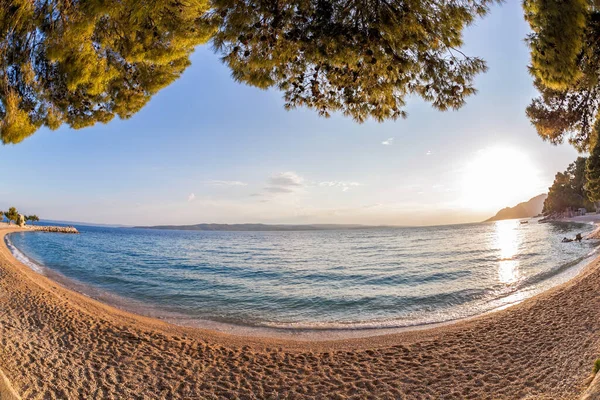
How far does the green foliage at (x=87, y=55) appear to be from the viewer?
4.45 meters

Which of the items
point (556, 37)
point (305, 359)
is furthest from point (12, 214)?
point (556, 37)

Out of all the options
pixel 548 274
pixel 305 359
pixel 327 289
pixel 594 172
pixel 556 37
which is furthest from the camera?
pixel 594 172

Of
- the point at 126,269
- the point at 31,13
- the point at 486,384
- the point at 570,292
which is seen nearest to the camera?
the point at 31,13

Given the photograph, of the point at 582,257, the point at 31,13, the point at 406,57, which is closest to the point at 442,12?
the point at 406,57

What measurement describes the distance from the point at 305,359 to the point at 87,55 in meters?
7.87

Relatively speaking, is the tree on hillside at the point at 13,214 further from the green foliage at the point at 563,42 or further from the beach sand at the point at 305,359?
the green foliage at the point at 563,42

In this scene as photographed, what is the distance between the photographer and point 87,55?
509cm

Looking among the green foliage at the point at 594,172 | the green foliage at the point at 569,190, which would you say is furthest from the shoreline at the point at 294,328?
the green foliage at the point at 569,190

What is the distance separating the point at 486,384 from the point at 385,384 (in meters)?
1.88

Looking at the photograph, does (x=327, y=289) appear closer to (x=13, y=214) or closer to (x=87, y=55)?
(x=87, y=55)

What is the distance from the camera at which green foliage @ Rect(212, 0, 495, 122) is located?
Answer: 3770 millimetres

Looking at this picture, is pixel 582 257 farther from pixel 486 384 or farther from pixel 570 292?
pixel 486 384

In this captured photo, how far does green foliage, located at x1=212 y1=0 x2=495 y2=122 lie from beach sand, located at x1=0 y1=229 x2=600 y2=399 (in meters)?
5.27

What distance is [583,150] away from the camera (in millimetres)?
8859
